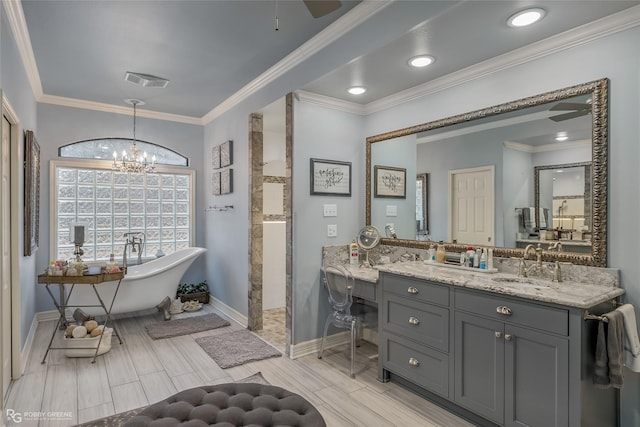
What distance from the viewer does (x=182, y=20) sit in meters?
2.70

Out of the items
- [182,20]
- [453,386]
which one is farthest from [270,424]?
[182,20]

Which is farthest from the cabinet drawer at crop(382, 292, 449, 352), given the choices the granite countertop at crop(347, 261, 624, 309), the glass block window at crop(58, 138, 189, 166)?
the glass block window at crop(58, 138, 189, 166)

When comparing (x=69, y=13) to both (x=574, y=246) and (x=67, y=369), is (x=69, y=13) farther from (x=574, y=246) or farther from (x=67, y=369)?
(x=574, y=246)

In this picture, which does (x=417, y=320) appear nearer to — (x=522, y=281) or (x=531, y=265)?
(x=522, y=281)

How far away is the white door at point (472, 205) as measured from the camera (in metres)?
2.75

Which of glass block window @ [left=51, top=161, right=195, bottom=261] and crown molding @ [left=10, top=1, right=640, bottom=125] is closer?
crown molding @ [left=10, top=1, right=640, bottom=125]

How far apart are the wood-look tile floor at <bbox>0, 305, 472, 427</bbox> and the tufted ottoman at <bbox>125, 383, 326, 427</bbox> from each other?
824 mm

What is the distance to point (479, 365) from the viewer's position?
7.21 ft

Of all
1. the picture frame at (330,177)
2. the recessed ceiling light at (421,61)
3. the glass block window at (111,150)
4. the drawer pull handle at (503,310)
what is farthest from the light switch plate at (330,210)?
the glass block window at (111,150)

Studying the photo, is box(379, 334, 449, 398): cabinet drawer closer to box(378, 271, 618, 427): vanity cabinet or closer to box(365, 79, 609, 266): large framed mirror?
box(378, 271, 618, 427): vanity cabinet

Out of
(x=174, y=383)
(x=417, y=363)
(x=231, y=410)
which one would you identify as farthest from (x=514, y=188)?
(x=174, y=383)

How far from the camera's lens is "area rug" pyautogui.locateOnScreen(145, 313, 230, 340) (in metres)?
3.98

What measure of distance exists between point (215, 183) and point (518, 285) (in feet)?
13.4

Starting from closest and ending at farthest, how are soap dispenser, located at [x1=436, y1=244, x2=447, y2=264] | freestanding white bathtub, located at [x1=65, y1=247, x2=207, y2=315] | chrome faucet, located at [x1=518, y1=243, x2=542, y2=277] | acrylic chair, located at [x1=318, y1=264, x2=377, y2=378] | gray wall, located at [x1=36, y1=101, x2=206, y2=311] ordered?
1. chrome faucet, located at [x1=518, y1=243, x2=542, y2=277]
2. soap dispenser, located at [x1=436, y1=244, x2=447, y2=264]
3. acrylic chair, located at [x1=318, y1=264, x2=377, y2=378]
4. freestanding white bathtub, located at [x1=65, y1=247, x2=207, y2=315]
5. gray wall, located at [x1=36, y1=101, x2=206, y2=311]
